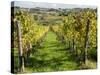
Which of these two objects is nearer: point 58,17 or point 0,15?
point 0,15

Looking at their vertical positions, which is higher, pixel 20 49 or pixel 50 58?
pixel 20 49

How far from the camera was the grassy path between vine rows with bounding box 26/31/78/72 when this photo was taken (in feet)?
7.58

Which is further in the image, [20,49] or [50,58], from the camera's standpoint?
[50,58]

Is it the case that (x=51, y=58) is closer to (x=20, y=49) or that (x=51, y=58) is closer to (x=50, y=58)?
(x=50, y=58)

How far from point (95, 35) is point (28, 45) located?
30.1 inches

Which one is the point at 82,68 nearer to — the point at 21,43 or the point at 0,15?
the point at 21,43

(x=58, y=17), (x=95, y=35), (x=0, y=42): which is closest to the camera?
(x=0, y=42)

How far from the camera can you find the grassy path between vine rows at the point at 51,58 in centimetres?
231

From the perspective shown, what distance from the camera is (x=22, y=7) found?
2250mm

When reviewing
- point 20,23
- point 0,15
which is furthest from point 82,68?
point 0,15

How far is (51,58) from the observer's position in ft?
7.81

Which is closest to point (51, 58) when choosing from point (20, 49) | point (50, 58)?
point (50, 58)

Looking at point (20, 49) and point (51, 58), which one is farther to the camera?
point (51, 58)

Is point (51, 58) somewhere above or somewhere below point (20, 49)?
below
